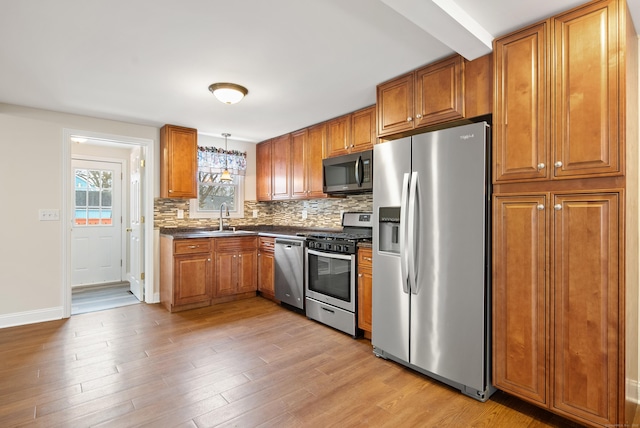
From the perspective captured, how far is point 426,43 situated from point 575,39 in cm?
82

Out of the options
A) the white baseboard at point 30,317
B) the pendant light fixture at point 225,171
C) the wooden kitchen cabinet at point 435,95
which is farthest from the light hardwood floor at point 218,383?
the pendant light fixture at point 225,171

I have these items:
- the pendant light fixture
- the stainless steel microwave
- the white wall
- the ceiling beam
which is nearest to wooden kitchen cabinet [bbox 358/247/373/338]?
the stainless steel microwave

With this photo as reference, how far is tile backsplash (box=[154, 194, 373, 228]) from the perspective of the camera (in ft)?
13.7

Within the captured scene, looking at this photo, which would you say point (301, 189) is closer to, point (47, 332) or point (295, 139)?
point (295, 139)

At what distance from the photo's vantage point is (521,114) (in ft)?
6.29

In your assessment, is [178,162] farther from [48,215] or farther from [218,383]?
[218,383]

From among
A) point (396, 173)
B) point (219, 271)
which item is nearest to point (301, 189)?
point (219, 271)

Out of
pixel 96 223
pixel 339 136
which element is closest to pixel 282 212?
pixel 339 136

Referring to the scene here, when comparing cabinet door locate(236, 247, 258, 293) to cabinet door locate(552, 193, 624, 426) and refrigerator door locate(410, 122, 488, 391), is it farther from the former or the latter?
cabinet door locate(552, 193, 624, 426)

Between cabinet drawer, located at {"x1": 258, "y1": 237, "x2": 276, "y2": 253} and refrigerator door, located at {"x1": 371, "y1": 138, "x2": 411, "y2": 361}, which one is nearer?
refrigerator door, located at {"x1": 371, "y1": 138, "x2": 411, "y2": 361}

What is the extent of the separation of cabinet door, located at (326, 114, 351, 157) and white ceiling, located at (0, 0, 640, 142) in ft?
1.03

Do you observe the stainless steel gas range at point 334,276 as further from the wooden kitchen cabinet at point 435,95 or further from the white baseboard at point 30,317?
the white baseboard at point 30,317

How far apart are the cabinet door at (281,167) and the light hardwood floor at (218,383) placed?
2.00m

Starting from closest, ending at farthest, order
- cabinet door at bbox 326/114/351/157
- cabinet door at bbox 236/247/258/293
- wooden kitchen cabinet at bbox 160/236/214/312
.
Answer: cabinet door at bbox 326/114/351/157, wooden kitchen cabinet at bbox 160/236/214/312, cabinet door at bbox 236/247/258/293
